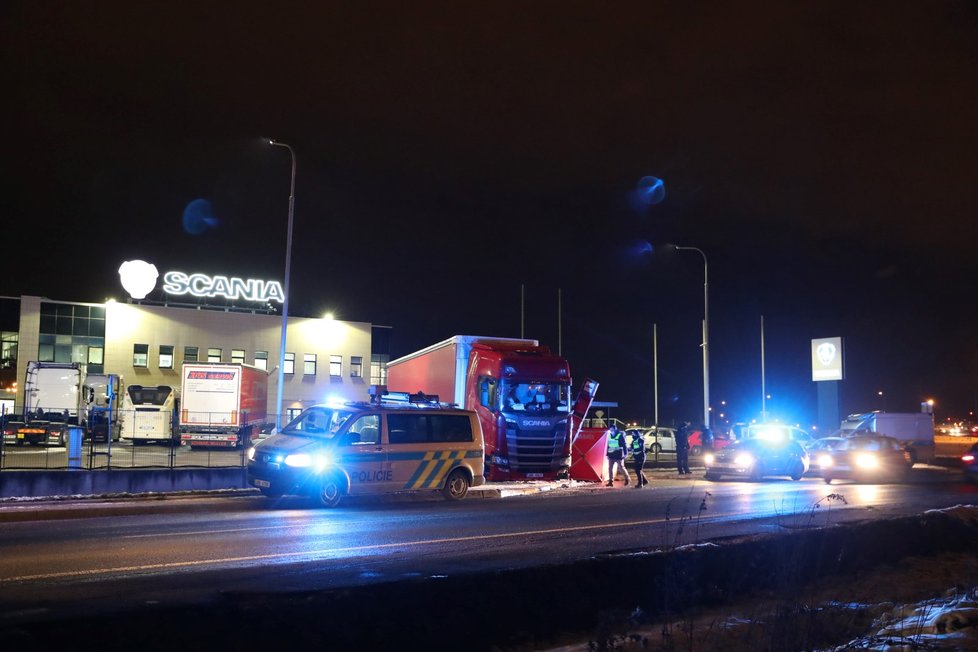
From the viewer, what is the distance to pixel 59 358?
50.1 metres

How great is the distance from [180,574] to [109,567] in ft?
3.23

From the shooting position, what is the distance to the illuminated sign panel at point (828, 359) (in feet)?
150

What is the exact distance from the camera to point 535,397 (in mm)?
22031

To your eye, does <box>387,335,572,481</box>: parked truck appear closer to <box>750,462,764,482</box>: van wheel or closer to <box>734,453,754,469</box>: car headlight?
<box>734,453,754,469</box>: car headlight

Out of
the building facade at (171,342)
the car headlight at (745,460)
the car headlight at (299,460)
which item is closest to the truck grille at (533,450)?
the car headlight at (299,460)

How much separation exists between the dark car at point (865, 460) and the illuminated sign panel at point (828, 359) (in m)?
19.0

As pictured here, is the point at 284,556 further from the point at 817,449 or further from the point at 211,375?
the point at 211,375

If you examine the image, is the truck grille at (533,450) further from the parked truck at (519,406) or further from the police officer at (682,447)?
the police officer at (682,447)

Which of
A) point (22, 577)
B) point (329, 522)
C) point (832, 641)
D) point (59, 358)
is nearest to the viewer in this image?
point (832, 641)

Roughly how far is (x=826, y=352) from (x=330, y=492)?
35440 millimetres

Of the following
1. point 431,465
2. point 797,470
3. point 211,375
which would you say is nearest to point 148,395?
point 211,375

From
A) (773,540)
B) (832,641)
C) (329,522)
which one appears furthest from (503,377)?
(832,641)

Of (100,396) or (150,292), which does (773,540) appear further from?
(150,292)

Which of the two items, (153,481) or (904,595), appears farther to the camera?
(153,481)
